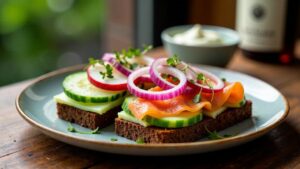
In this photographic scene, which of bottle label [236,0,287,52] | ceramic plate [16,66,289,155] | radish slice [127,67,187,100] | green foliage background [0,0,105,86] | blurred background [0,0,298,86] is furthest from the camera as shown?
green foliage background [0,0,105,86]

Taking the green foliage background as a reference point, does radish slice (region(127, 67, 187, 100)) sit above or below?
above

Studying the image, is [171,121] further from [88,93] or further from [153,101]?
[88,93]

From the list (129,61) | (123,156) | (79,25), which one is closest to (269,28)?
(129,61)

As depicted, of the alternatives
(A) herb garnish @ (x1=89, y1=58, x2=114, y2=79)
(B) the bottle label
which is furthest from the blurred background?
(A) herb garnish @ (x1=89, y1=58, x2=114, y2=79)

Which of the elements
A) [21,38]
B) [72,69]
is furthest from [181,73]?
[21,38]

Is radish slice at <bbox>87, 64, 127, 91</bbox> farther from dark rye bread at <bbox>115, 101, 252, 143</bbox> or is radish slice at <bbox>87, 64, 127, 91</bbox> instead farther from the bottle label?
the bottle label

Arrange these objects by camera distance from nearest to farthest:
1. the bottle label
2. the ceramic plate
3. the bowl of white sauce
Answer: the ceramic plate → the bowl of white sauce → the bottle label

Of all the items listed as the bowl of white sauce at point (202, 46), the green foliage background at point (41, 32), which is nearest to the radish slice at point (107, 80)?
the bowl of white sauce at point (202, 46)
